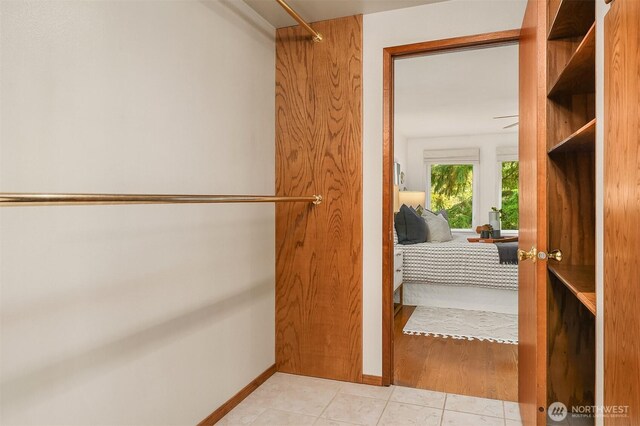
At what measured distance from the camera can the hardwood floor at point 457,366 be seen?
2490 millimetres

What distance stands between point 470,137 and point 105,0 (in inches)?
254

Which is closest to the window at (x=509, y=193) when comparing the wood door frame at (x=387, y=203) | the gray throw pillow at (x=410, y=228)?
the gray throw pillow at (x=410, y=228)

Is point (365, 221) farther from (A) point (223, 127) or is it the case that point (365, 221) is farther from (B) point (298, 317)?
(A) point (223, 127)

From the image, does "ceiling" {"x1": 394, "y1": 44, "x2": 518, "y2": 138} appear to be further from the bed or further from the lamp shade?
the bed

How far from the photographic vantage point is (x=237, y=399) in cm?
230

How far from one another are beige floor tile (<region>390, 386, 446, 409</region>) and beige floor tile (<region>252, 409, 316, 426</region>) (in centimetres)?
52

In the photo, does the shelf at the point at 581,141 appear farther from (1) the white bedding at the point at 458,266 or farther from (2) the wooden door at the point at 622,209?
(1) the white bedding at the point at 458,266

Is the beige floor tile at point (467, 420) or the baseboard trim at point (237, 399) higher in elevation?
the baseboard trim at point (237, 399)

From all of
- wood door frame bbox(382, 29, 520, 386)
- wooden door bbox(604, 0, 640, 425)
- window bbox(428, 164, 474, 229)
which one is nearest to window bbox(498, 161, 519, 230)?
window bbox(428, 164, 474, 229)

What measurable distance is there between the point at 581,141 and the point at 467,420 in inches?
56.7

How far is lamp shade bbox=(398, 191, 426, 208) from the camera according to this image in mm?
6793

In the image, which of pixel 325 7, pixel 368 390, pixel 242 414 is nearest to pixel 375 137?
pixel 325 7

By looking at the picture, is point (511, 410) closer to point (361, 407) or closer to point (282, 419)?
point (361, 407)

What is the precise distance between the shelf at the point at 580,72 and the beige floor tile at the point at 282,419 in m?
1.93
